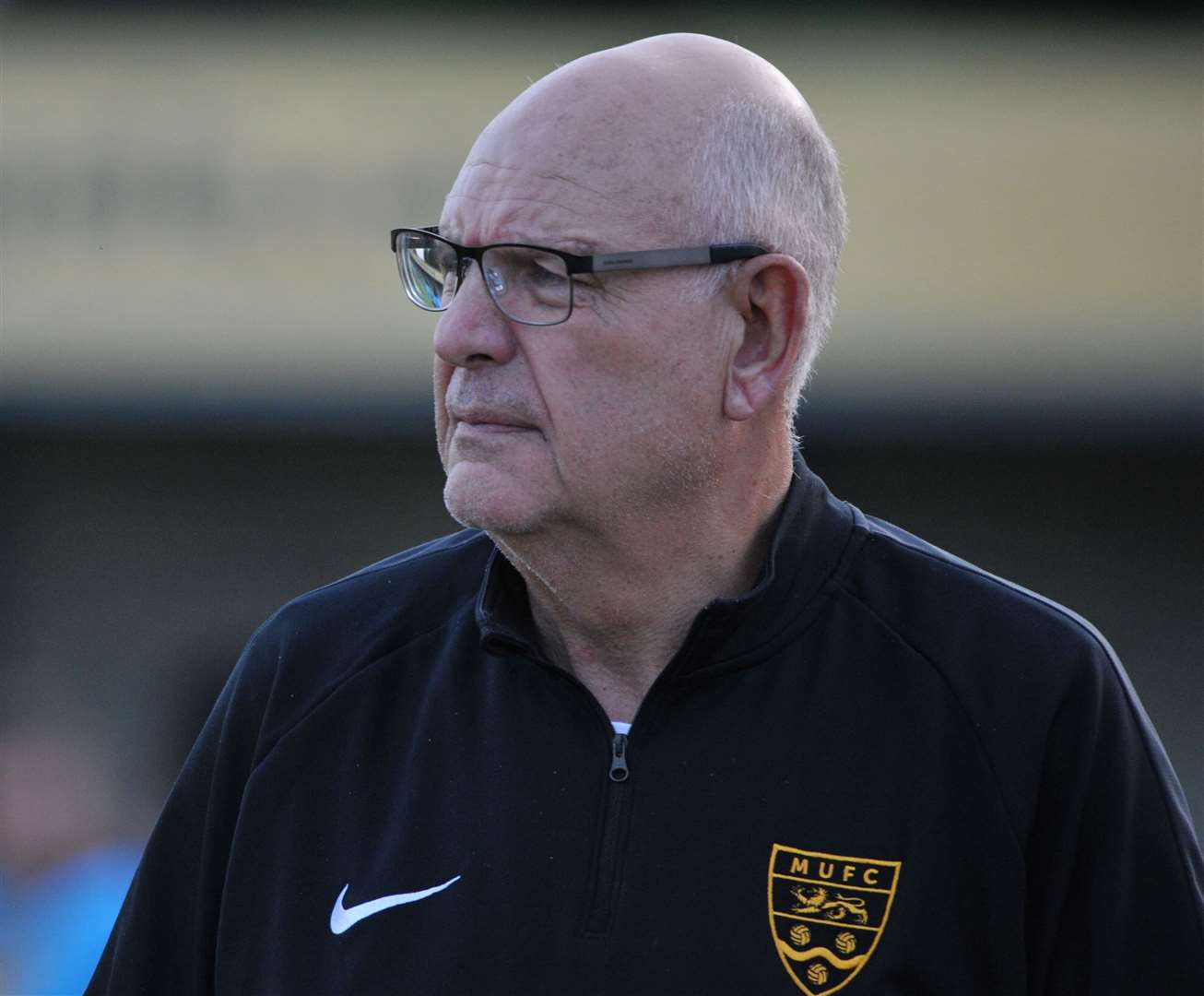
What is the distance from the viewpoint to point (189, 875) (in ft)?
7.52

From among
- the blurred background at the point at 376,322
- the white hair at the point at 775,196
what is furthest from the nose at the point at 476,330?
the blurred background at the point at 376,322

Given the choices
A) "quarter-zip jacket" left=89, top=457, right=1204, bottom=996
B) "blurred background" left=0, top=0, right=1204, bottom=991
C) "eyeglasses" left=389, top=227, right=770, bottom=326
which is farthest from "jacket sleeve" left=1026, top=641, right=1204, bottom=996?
"blurred background" left=0, top=0, right=1204, bottom=991

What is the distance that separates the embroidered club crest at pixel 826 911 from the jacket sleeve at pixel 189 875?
762 mm

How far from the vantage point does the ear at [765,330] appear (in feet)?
7.23

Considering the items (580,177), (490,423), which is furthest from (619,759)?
(580,177)

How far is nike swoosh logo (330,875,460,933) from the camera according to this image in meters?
2.10

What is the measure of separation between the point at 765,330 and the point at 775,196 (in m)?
0.18

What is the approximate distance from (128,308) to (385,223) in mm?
1272

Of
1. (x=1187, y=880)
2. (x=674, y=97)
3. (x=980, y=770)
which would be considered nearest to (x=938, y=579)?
(x=980, y=770)

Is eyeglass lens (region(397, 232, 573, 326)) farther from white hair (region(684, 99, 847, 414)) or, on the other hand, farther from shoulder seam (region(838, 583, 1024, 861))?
shoulder seam (region(838, 583, 1024, 861))

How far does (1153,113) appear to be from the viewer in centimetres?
719

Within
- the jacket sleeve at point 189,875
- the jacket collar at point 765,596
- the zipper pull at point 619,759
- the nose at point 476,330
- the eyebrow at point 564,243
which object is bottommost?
the jacket sleeve at point 189,875

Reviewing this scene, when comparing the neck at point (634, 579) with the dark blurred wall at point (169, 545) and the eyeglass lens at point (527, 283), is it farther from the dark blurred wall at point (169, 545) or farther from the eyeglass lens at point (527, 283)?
the dark blurred wall at point (169, 545)

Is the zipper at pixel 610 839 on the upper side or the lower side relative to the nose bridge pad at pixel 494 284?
lower
